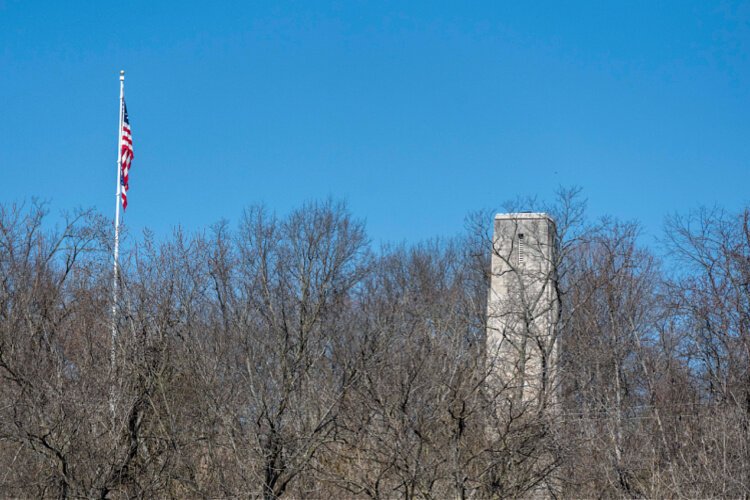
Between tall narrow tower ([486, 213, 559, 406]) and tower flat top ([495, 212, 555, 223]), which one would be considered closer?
tall narrow tower ([486, 213, 559, 406])

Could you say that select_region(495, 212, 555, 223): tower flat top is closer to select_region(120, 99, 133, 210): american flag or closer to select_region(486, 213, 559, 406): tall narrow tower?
select_region(486, 213, 559, 406): tall narrow tower

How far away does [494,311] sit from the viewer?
23.4m

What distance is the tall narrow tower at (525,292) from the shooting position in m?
22.8

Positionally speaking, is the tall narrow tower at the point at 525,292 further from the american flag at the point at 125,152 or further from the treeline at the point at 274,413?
the american flag at the point at 125,152

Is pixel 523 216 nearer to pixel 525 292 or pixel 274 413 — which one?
pixel 525 292

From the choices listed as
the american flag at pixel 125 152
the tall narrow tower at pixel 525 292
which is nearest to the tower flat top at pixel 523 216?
the tall narrow tower at pixel 525 292

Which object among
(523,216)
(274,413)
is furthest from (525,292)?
(274,413)

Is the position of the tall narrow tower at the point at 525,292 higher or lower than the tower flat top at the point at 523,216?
lower

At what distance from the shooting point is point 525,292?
79.9 ft

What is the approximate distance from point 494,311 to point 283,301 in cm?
530

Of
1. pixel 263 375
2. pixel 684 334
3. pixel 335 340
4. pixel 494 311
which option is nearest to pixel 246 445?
pixel 263 375

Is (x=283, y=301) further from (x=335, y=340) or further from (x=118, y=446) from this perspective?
(x=118, y=446)

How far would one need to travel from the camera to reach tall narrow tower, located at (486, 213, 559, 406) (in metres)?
22.8

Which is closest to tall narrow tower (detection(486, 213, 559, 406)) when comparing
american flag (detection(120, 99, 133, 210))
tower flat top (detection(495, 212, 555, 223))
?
tower flat top (detection(495, 212, 555, 223))
